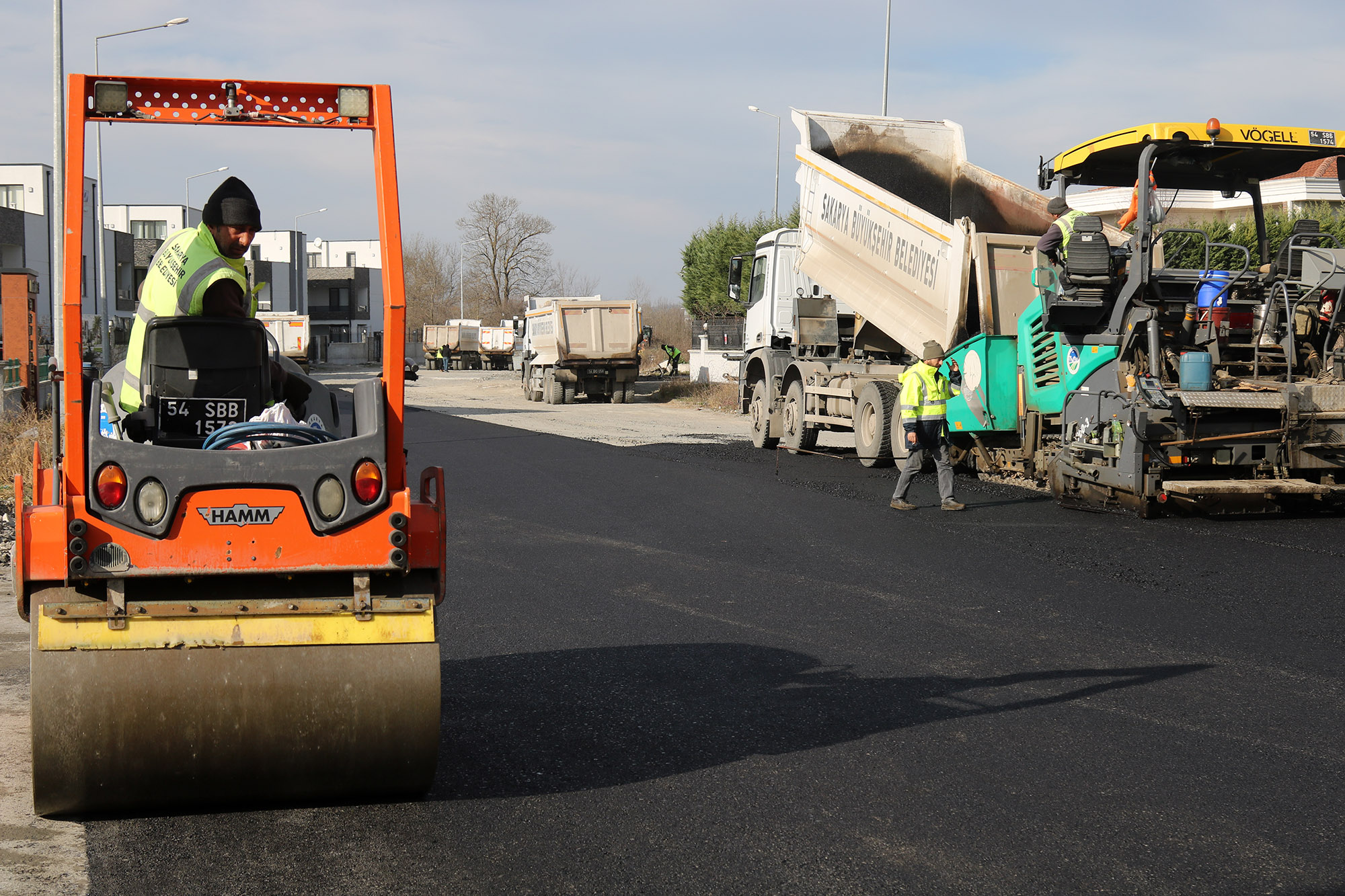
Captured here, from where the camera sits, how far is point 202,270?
4105 mm

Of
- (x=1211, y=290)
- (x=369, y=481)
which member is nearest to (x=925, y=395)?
(x=1211, y=290)

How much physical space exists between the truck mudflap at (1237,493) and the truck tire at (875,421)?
4.29m

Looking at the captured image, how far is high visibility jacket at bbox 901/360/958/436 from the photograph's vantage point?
11.1 metres

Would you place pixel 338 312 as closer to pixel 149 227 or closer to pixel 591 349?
pixel 149 227

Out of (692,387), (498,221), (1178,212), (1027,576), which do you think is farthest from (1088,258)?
(498,221)

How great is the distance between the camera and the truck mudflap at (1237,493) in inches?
375

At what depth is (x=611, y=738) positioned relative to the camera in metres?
4.68

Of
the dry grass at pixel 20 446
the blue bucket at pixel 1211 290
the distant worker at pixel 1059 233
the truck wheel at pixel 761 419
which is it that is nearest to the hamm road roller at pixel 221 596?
the dry grass at pixel 20 446

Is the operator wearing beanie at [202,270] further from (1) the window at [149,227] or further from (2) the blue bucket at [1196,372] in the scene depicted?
(1) the window at [149,227]

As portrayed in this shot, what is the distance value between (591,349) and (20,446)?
64.8 feet

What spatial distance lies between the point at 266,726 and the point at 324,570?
481 millimetres

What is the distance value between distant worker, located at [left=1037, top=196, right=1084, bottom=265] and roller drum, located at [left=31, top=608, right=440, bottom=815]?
26.3 ft

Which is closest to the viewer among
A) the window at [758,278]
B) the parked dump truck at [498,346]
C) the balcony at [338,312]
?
→ the window at [758,278]

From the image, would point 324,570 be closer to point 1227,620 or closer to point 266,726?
point 266,726
